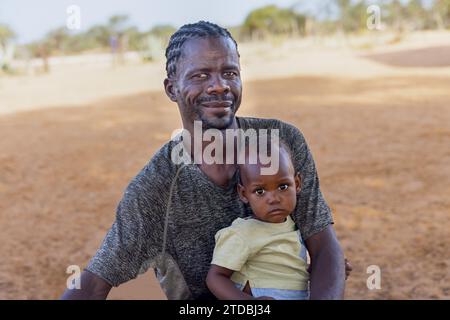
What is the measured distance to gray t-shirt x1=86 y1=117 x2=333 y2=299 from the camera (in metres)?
1.80

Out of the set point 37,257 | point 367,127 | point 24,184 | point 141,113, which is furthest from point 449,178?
point 141,113

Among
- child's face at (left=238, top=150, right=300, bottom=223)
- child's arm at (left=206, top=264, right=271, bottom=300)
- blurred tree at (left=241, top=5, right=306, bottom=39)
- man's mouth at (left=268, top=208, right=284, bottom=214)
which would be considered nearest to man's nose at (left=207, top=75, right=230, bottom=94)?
child's face at (left=238, top=150, right=300, bottom=223)

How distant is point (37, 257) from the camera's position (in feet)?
15.8

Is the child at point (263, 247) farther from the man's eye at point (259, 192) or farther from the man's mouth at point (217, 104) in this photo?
the man's mouth at point (217, 104)

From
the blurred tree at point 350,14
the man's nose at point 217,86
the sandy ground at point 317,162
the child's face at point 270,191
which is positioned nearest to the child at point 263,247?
the child's face at point 270,191

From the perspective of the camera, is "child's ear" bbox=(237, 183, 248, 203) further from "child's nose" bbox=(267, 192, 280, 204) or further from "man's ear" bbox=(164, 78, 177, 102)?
"man's ear" bbox=(164, 78, 177, 102)

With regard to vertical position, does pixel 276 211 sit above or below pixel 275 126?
below

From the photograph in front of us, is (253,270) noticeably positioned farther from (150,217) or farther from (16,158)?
(16,158)

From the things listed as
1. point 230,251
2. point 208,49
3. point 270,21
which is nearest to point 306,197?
point 230,251

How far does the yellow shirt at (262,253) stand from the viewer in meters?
1.80

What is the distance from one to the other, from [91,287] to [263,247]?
0.49 metres

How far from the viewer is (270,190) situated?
180 centimetres

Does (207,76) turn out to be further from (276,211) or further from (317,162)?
(317,162)

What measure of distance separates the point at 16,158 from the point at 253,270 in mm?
6846
